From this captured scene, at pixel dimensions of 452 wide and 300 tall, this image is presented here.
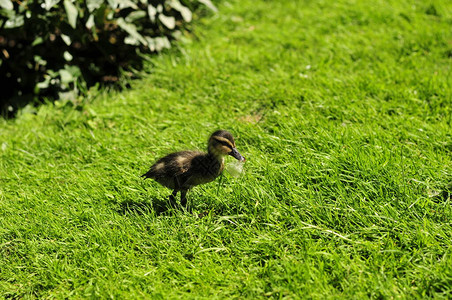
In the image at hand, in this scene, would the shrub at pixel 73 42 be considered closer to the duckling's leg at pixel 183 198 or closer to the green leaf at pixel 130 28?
the green leaf at pixel 130 28

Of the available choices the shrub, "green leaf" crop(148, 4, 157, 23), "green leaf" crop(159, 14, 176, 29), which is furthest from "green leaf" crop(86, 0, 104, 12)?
"green leaf" crop(159, 14, 176, 29)

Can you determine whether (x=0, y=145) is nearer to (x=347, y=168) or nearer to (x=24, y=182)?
(x=24, y=182)

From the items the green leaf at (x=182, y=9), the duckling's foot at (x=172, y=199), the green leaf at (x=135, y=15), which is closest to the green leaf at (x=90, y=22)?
the green leaf at (x=135, y=15)

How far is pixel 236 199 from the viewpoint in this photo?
3947 mm

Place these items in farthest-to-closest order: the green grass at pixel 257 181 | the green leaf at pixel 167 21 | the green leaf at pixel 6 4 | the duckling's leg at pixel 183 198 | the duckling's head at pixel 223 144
Result: 1. the green leaf at pixel 167 21
2. the green leaf at pixel 6 4
3. the duckling's leg at pixel 183 198
4. the duckling's head at pixel 223 144
5. the green grass at pixel 257 181

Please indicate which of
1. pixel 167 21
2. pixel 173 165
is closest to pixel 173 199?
pixel 173 165

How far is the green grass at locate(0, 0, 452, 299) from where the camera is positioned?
3355 mm

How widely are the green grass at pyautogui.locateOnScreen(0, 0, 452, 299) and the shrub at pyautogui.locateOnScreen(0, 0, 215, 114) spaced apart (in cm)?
42

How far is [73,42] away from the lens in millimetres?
6660

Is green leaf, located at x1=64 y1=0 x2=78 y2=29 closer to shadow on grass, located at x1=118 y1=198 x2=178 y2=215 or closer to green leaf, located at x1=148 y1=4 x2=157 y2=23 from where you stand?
green leaf, located at x1=148 y1=4 x2=157 y2=23

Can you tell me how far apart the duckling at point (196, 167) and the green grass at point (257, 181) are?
261mm

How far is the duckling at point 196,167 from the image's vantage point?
12.4 ft

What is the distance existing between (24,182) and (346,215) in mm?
3251

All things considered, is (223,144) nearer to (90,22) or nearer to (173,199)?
(173,199)
